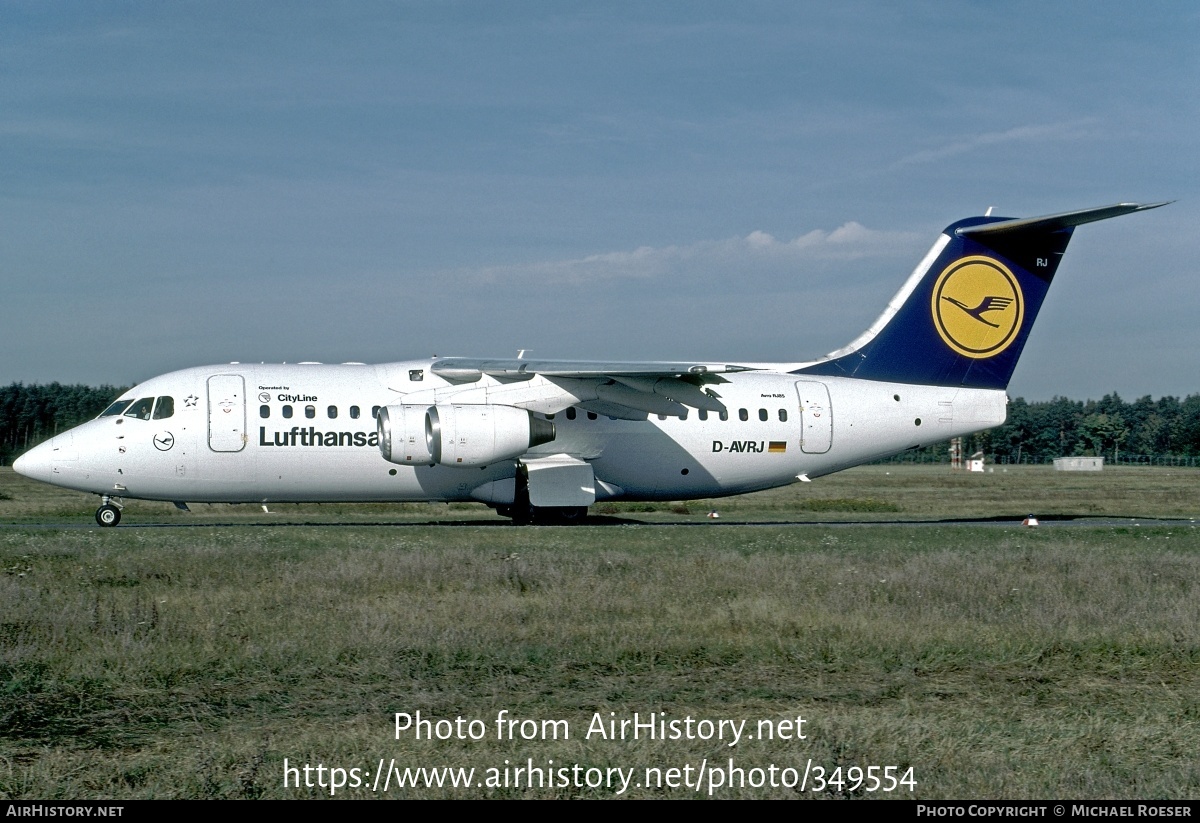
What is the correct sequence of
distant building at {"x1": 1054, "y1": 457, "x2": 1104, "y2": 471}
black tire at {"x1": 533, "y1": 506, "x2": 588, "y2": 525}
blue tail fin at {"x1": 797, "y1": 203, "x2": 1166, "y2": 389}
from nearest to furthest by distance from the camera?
black tire at {"x1": 533, "y1": 506, "x2": 588, "y2": 525} < blue tail fin at {"x1": 797, "y1": 203, "x2": 1166, "y2": 389} < distant building at {"x1": 1054, "y1": 457, "x2": 1104, "y2": 471}

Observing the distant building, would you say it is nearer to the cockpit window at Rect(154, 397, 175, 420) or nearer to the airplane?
the airplane

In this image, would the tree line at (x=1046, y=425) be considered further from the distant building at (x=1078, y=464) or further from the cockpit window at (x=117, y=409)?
the cockpit window at (x=117, y=409)

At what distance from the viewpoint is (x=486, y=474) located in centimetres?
2544

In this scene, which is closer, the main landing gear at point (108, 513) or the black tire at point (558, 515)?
the main landing gear at point (108, 513)

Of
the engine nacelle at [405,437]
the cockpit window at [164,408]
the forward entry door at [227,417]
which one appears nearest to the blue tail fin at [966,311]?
the engine nacelle at [405,437]

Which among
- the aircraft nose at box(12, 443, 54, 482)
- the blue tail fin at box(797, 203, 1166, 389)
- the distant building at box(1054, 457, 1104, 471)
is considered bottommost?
the distant building at box(1054, 457, 1104, 471)

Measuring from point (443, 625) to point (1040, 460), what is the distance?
135337mm

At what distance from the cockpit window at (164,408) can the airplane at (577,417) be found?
0.03 metres

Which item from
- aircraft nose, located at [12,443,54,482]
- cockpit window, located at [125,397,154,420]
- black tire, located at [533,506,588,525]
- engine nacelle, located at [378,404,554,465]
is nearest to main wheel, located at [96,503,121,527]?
aircraft nose, located at [12,443,54,482]

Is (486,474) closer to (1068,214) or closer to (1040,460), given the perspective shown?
(1068,214)

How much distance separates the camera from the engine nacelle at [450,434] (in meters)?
23.6

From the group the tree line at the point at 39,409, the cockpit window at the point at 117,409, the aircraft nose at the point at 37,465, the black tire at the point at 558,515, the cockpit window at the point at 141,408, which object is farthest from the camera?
the tree line at the point at 39,409

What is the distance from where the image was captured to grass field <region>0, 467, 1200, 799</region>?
7273 mm

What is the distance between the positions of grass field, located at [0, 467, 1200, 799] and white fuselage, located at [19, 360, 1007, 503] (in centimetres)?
527
